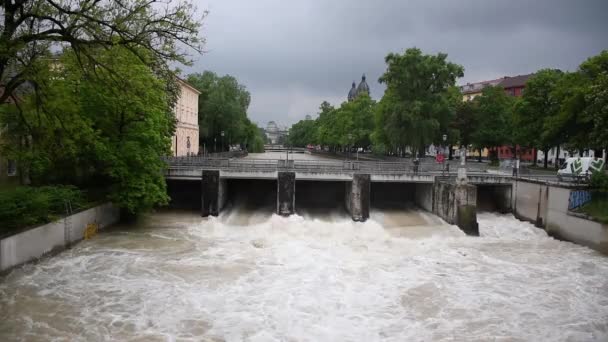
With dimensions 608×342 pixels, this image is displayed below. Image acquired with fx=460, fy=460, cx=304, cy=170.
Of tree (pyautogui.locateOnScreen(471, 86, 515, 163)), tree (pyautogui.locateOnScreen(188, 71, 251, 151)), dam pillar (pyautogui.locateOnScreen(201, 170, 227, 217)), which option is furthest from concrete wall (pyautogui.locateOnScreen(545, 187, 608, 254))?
tree (pyautogui.locateOnScreen(188, 71, 251, 151))

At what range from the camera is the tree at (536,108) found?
Result: 148ft

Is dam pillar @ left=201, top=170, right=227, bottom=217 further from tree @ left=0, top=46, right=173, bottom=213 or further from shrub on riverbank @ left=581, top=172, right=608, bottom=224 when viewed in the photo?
shrub on riverbank @ left=581, top=172, right=608, bottom=224

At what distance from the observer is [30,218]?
63.3ft

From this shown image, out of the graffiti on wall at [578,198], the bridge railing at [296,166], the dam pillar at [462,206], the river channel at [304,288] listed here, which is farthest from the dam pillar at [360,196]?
the graffiti on wall at [578,198]

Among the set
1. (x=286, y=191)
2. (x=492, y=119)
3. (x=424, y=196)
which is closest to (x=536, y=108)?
(x=492, y=119)

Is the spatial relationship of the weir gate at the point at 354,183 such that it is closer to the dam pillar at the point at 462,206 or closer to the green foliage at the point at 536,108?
the dam pillar at the point at 462,206

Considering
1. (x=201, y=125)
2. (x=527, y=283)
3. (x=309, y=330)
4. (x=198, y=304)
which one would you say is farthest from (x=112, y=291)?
(x=201, y=125)

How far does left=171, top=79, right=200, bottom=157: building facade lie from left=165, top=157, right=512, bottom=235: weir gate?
72.5ft

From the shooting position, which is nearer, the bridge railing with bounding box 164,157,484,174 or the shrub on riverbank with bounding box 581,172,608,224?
the shrub on riverbank with bounding box 581,172,608,224

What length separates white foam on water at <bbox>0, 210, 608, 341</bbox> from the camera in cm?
1391

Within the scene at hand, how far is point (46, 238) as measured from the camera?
66.7 ft

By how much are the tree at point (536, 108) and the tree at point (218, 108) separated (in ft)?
134

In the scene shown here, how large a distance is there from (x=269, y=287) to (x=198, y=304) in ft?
9.88

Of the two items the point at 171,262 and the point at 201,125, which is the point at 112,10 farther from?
the point at 201,125
